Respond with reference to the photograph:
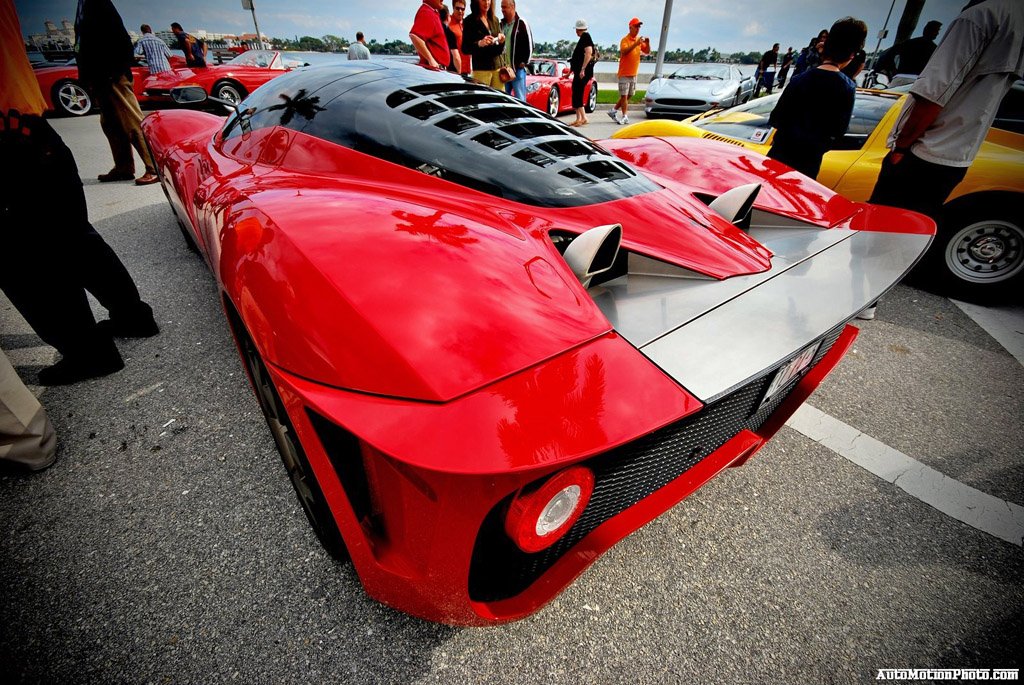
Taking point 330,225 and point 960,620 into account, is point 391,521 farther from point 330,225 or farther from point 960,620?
point 960,620

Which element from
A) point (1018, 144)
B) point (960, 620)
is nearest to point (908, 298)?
point (1018, 144)

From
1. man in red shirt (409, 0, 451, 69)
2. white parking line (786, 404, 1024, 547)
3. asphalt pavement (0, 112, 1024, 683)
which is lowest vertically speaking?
white parking line (786, 404, 1024, 547)

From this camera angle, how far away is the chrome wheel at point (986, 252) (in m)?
2.88

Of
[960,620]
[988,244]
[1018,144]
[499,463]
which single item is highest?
[1018,144]

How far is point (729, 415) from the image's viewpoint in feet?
3.90

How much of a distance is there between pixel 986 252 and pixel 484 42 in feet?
19.8

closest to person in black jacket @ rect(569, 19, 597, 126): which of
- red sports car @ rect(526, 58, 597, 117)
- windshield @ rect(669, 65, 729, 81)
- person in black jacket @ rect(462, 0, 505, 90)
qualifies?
red sports car @ rect(526, 58, 597, 117)

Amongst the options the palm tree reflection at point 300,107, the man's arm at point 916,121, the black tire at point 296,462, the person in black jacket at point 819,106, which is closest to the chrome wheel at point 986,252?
the man's arm at point 916,121

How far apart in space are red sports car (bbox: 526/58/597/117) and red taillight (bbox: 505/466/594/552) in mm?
9384

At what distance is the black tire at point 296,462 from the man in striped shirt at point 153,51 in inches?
400

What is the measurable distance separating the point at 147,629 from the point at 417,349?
3.75 ft

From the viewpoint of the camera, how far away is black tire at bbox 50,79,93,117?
795cm

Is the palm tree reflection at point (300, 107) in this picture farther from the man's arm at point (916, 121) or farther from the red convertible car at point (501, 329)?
the man's arm at point (916, 121)

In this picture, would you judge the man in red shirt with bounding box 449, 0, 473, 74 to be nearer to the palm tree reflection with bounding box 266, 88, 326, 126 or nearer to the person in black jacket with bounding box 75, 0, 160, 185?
the person in black jacket with bounding box 75, 0, 160, 185
